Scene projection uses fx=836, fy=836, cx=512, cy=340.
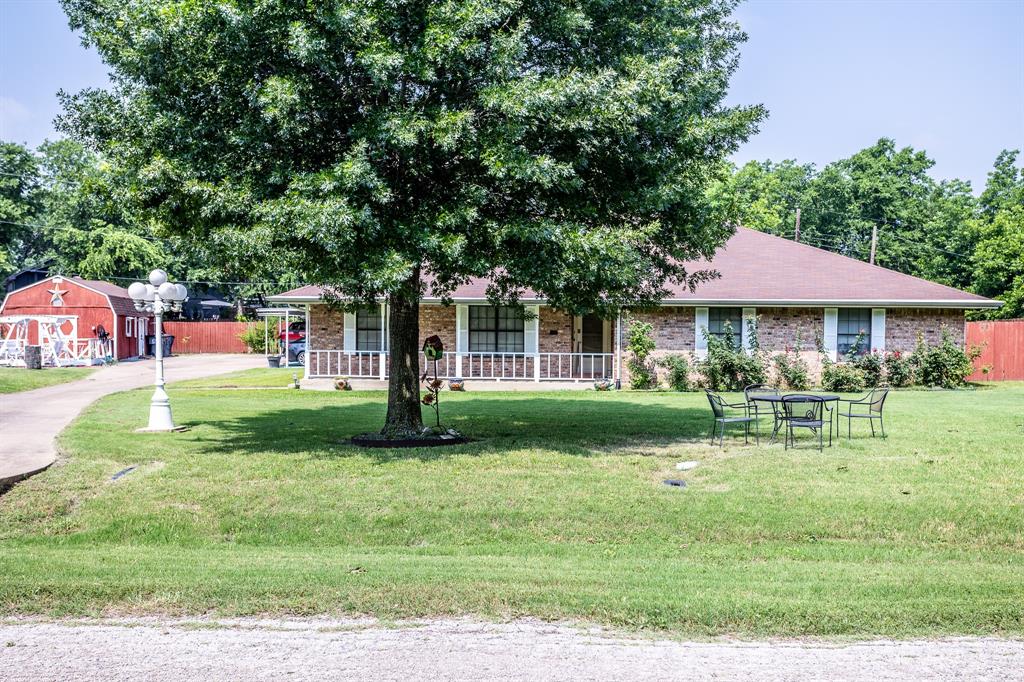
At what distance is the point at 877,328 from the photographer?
23.3 metres

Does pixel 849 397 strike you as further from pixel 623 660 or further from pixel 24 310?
pixel 24 310

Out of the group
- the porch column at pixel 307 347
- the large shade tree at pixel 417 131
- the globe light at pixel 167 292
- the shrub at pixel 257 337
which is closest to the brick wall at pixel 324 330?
the porch column at pixel 307 347

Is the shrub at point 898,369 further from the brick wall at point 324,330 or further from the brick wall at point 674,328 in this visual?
the brick wall at point 324,330

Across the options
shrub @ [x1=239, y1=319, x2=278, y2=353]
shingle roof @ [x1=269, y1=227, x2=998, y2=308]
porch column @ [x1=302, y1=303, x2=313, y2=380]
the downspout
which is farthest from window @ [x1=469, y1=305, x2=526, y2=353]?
shrub @ [x1=239, y1=319, x2=278, y2=353]

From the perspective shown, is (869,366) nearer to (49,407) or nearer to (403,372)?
(403,372)

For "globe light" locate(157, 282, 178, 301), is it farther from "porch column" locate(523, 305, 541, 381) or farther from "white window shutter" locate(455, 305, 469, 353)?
"porch column" locate(523, 305, 541, 381)

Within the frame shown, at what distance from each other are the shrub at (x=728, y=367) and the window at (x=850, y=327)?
96.8 inches

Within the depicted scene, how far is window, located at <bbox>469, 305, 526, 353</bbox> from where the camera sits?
23.8 metres

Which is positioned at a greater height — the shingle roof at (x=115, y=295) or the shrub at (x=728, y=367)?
the shingle roof at (x=115, y=295)

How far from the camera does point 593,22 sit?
1169 cm

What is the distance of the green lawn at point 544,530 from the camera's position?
224 inches

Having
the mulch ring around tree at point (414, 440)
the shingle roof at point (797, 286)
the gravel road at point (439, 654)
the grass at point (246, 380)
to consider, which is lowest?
the gravel road at point (439, 654)

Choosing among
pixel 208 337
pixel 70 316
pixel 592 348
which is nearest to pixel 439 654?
pixel 592 348

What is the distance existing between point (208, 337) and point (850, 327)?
118 feet
